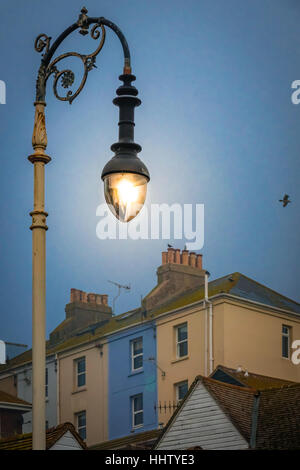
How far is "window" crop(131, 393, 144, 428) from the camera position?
3731 centimetres

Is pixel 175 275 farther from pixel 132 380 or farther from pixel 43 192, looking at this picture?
pixel 43 192

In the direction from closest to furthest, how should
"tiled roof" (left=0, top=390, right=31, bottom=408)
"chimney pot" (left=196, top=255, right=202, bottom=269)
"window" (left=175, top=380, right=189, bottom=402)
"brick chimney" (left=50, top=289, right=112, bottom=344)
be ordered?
1. "window" (left=175, top=380, right=189, bottom=402)
2. "tiled roof" (left=0, top=390, right=31, bottom=408)
3. "chimney pot" (left=196, top=255, right=202, bottom=269)
4. "brick chimney" (left=50, top=289, right=112, bottom=344)

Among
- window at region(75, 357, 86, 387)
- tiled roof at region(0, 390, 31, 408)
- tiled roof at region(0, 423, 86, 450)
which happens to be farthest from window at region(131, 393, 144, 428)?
tiled roof at region(0, 423, 86, 450)

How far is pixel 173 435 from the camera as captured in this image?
91.8 feet

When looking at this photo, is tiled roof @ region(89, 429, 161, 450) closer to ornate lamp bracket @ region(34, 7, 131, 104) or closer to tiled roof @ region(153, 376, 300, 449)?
tiled roof @ region(153, 376, 300, 449)

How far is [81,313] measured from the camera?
40938 millimetres

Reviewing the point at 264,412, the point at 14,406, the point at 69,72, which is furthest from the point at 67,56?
the point at 14,406

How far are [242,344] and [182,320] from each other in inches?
113

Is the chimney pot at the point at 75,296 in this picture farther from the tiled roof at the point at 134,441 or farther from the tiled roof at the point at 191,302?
the tiled roof at the point at 134,441

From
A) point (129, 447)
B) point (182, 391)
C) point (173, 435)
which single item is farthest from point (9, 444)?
point (182, 391)

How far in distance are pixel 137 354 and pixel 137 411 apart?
89.9 inches

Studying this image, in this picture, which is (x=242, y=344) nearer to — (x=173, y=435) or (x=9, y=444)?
(x=173, y=435)

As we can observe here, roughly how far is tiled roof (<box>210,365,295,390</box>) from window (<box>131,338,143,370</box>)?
483cm

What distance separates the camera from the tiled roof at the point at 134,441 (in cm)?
3347
